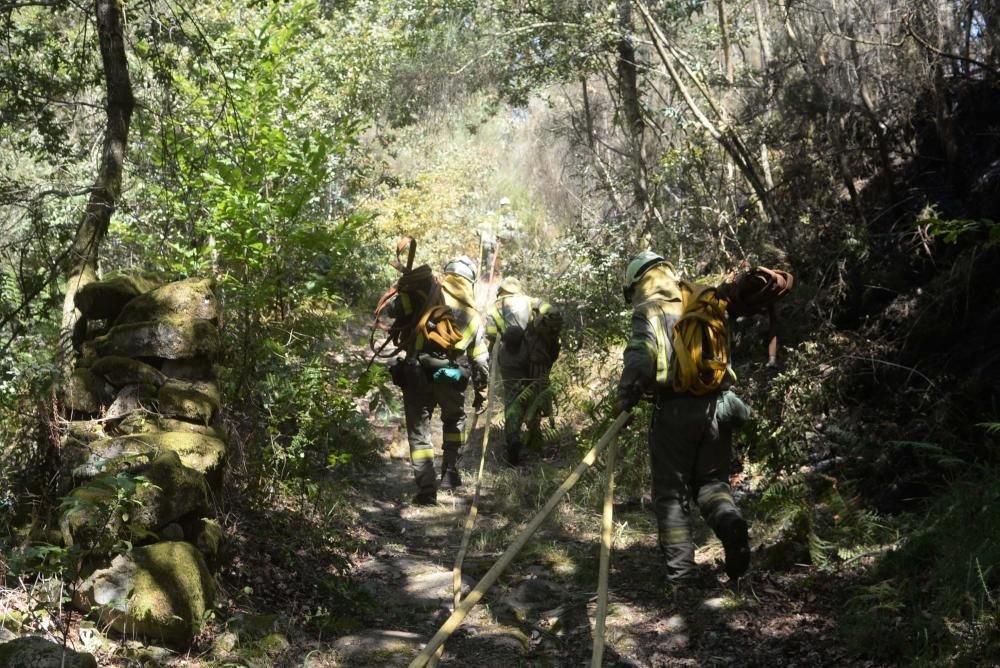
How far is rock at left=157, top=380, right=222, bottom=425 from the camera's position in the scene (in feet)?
18.8

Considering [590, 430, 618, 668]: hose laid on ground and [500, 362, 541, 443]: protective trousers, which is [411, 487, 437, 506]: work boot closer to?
[500, 362, 541, 443]: protective trousers

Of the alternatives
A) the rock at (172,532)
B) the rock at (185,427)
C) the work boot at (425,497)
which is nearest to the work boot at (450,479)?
the work boot at (425,497)

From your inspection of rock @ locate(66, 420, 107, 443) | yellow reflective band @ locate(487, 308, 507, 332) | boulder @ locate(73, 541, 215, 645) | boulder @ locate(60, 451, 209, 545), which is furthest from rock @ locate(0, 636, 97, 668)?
yellow reflective band @ locate(487, 308, 507, 332)

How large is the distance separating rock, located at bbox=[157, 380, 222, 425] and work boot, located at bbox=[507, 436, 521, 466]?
16.2 feet

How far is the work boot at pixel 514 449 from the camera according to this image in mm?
10461

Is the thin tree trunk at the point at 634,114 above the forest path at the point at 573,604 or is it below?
above

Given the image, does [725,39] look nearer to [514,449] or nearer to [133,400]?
[514,449]

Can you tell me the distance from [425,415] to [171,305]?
3576 millimetres

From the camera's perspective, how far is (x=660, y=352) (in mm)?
5977

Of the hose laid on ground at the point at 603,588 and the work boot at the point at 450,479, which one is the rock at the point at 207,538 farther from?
the work boot at the point at 450,479

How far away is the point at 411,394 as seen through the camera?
29.9ft

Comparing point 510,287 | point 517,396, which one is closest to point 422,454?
point 517,396

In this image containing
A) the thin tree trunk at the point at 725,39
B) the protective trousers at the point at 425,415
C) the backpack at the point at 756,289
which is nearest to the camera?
the backpack at the point at 756,289

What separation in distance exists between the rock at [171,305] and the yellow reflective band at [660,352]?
3044mm
